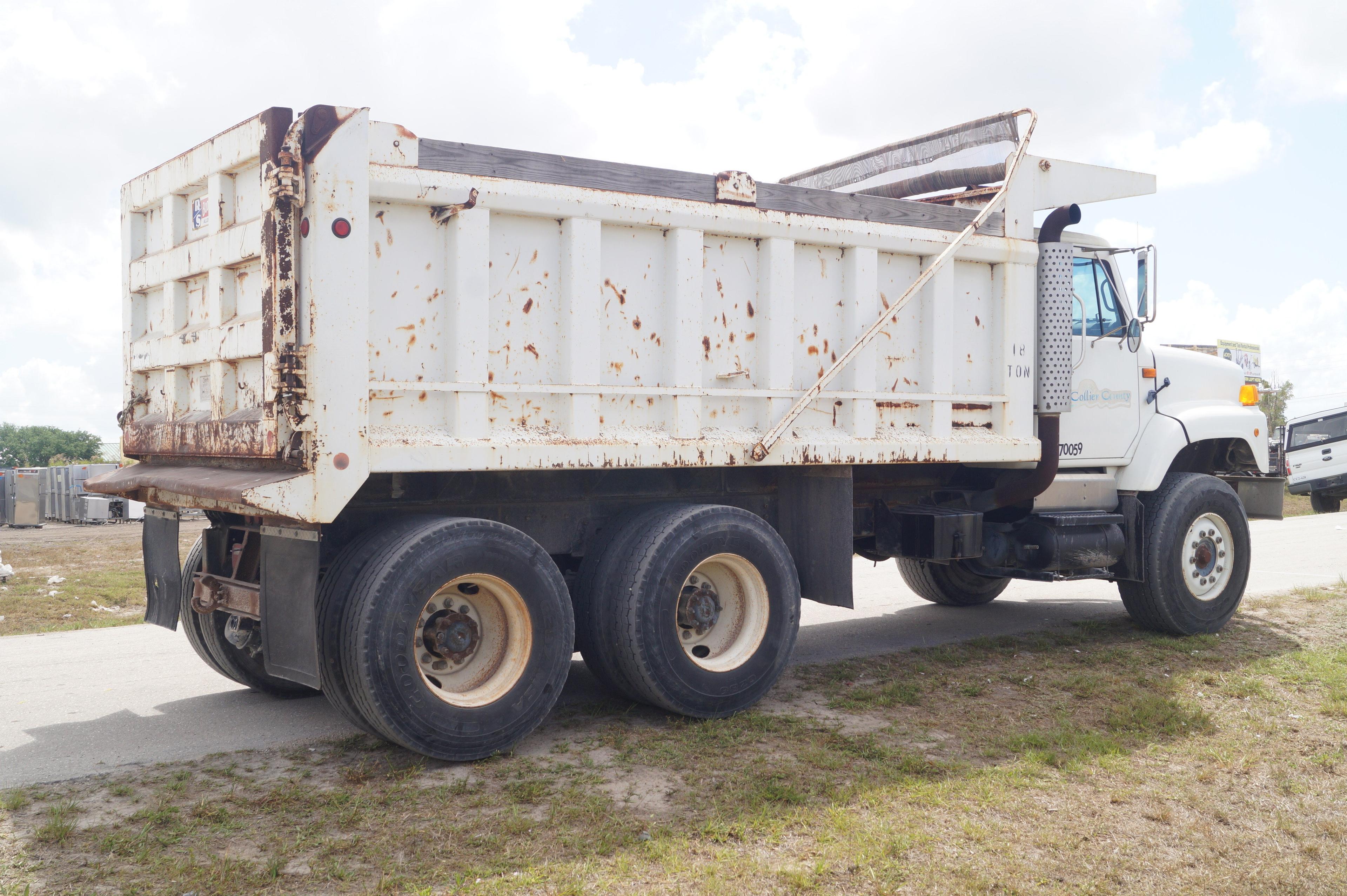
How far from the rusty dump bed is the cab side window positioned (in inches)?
54.9

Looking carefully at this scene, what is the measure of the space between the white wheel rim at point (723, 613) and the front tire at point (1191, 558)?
3.62 m

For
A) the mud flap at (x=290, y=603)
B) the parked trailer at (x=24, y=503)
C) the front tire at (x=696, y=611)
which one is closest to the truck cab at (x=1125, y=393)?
the front tire at (x=696, y=611)

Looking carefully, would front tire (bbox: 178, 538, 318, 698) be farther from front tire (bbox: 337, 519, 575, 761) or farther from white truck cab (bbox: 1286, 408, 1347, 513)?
white truck cab (bbox: 1286, 408, 1347, 513)

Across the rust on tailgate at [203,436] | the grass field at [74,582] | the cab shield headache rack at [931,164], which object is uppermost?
the cab shield headache rack at [931,164]

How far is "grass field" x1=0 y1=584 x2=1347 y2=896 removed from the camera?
11.9 feet

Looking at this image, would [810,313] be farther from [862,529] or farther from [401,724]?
[401,724]

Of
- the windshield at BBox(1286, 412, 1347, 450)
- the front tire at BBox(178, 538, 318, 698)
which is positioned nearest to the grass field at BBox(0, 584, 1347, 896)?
the front tire at BBox(178, 538, 318, 698)

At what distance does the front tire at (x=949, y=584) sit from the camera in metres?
9.41

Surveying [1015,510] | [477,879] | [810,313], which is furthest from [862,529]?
[477,879]

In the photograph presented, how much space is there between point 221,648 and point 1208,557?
6.92m

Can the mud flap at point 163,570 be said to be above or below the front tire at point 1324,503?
above

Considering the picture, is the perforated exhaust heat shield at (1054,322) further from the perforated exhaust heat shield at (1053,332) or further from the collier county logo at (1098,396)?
the collier county logo at (1098,396)

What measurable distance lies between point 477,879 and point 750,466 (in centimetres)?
296

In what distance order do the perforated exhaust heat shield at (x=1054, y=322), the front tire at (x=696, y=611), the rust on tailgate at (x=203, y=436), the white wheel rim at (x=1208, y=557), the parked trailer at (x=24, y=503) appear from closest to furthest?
the rust on tailgate at (x=203, y=436)
the front tire at (x=696, y=611)
the perforated exhaust heat shield at (x=1054, y=322)
the white wheel rim at (x=1208, y=557)
the parked trailer at (x=24, y=503)
